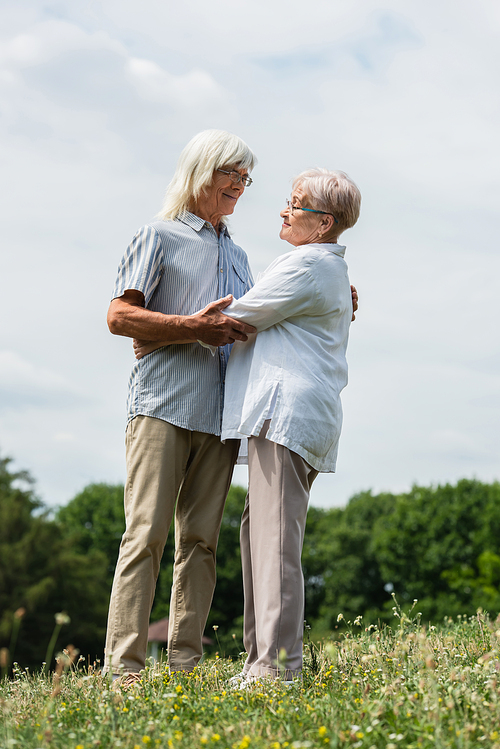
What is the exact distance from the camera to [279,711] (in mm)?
3150

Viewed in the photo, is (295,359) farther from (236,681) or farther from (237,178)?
(236,681)

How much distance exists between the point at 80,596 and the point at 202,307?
30320 millimetres

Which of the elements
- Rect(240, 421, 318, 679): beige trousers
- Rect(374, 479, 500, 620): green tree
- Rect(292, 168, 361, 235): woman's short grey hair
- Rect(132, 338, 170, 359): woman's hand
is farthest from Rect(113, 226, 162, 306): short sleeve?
Rect(374, 479, 500, 620): green tree

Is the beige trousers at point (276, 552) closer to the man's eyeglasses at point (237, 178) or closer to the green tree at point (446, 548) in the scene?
the man's eyeglasses at point (237, 178)

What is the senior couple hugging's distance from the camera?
4.26m

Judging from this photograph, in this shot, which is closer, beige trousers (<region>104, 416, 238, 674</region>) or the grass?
the grass

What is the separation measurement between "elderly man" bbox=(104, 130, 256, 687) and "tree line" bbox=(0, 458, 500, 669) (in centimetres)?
2646

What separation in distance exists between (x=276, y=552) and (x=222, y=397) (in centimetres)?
119

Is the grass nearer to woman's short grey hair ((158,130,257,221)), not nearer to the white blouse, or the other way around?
the white blouse

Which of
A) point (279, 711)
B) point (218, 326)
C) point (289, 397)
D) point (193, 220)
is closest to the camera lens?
point (279, 711)

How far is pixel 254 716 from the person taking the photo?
3.10 metres

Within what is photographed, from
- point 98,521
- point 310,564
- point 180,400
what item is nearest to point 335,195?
point 180,400

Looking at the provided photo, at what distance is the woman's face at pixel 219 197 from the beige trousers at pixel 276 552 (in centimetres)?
175

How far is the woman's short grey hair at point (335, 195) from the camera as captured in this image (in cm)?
459
